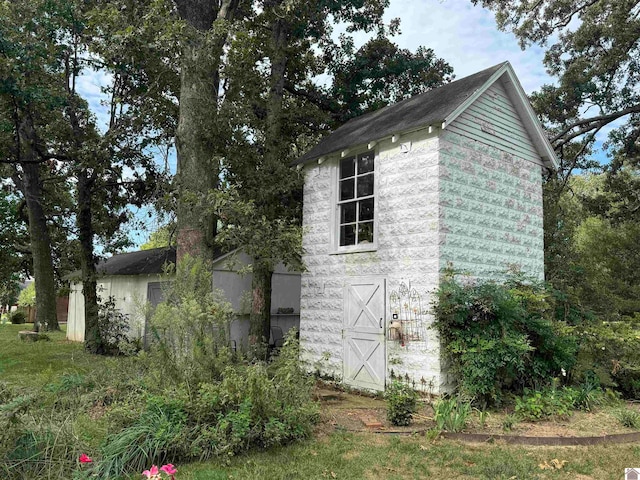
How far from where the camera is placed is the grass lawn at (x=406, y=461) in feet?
16.2

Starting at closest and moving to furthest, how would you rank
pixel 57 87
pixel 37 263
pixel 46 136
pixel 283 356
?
pixel 283 356
pixel 57 87
pixel 46 136
pixel 37 263

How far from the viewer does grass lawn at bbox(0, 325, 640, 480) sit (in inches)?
194

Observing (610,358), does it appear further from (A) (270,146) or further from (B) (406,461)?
(A) (270,146)

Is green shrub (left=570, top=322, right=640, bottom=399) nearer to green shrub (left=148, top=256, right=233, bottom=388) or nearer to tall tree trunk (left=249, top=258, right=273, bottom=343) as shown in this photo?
green shrub (left=148, top=256, right=233, bottom=388)

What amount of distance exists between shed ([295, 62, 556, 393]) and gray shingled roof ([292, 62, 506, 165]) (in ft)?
0.14

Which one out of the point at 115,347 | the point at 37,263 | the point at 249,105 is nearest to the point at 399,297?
the point at 249,105

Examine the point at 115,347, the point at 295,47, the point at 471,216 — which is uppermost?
the point at 295,47

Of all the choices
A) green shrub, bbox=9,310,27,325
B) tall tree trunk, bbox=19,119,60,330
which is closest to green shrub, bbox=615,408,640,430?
tall tree trunk, bbox=19,119,60,330

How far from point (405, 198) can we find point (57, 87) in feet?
33.1

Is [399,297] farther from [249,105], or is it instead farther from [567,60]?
[567,60]

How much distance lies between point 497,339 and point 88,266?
12300mm

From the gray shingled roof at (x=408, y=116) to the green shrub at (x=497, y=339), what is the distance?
9.86 feet

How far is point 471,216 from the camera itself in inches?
368

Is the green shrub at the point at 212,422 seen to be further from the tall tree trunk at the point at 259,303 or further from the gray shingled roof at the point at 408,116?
the tall tree trunk at the point at 259,303
